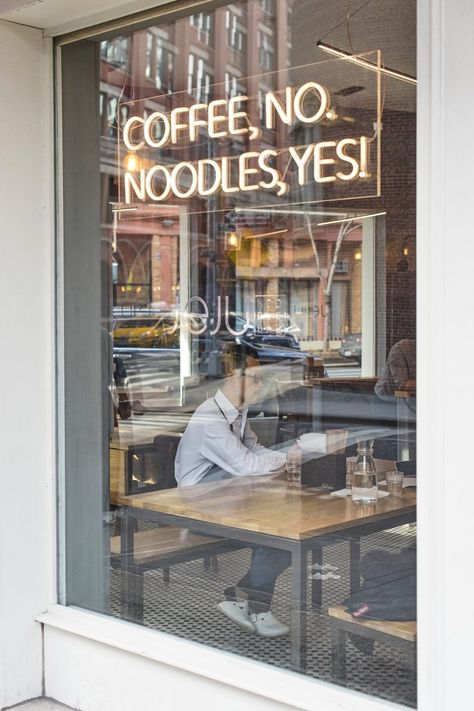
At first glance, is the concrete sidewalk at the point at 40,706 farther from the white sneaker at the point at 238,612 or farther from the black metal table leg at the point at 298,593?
the black metal table leg at the point at 298,593

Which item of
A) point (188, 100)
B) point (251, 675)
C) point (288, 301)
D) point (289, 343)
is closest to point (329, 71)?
point (188, 100)

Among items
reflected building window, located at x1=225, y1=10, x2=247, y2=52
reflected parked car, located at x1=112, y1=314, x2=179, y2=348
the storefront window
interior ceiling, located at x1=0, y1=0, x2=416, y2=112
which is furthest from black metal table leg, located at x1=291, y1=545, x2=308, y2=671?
reflected building window, located at x1=225, y1=10, x2=247, y2=52

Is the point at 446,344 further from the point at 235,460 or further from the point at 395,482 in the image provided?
the point at 235,460

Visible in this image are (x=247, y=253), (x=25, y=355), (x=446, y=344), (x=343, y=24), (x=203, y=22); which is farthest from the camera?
(x=247, y=253)

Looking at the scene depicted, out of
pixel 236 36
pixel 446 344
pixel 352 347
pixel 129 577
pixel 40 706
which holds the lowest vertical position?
pixel 40 706

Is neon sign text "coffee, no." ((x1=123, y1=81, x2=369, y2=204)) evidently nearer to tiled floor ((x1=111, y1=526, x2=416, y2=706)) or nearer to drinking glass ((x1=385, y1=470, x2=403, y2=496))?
drinking glass ((x1=385, y1=470, x2=403, y2=496))

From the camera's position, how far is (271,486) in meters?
3.61

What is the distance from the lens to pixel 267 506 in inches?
131

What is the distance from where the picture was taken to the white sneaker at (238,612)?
305 cm

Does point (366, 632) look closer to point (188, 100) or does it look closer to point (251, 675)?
point (251, 675)

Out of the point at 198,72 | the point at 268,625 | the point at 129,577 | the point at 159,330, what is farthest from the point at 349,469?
the point at 198,72

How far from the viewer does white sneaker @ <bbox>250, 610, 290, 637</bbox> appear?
9.73 feet

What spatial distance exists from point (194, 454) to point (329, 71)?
132 inches

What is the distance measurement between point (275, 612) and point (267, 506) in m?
0.41
